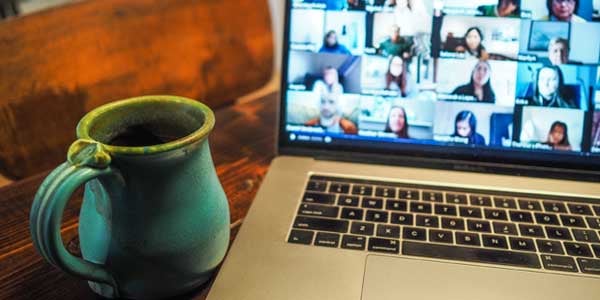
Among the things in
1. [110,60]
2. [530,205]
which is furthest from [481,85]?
[110,60]

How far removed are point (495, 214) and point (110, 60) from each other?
0.60m

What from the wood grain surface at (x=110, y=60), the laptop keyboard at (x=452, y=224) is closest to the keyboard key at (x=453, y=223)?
the laptop keyboard at (x=452, y=224)

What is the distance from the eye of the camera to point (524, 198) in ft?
2.00

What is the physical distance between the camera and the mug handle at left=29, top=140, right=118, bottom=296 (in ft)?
1.28

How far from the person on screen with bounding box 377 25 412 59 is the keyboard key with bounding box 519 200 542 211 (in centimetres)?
20

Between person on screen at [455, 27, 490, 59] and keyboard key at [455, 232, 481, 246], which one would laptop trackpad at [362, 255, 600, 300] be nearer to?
keyboard key at [455, 232, 481, 246]

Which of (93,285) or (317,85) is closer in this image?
(93,285)

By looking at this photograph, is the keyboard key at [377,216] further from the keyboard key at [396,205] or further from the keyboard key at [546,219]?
the keyboard key at [546,219]

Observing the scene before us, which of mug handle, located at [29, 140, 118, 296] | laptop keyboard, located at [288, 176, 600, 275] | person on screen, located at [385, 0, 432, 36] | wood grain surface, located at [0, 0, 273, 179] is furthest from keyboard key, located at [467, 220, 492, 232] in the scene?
wood grain surface, located at [0, 0, 273, 179]

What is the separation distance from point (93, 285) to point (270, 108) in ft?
1.40

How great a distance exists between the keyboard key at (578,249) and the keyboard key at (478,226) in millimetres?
69

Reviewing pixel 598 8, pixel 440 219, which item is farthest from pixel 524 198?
pixel 598 8

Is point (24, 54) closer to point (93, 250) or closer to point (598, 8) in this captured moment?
point (93, 250)

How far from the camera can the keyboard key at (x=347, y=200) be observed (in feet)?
1.96
